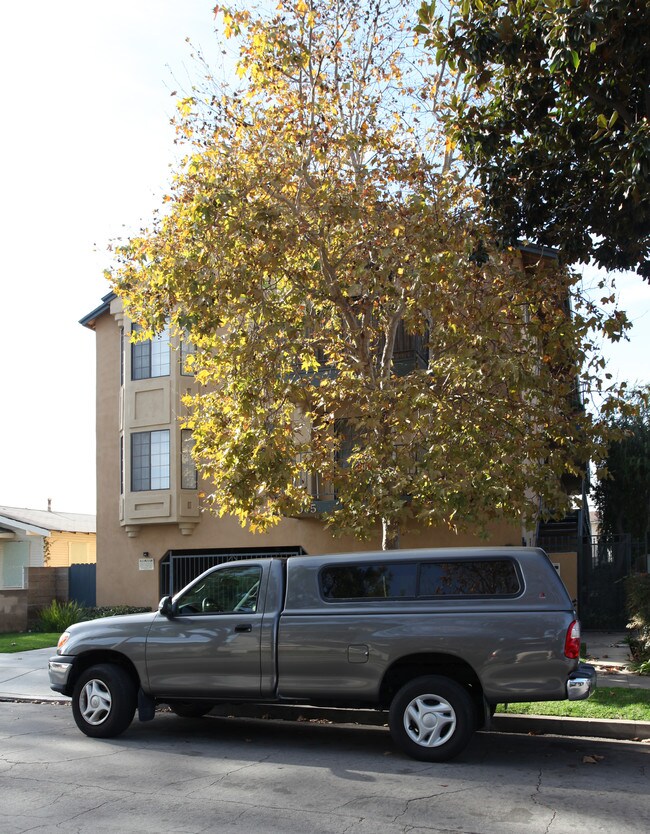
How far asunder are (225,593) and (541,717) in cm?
361

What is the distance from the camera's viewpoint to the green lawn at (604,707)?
30.6 feet

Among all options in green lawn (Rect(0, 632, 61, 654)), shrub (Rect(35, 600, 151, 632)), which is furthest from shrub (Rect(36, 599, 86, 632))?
green lawn (Rect(0, 632, 61, 654))

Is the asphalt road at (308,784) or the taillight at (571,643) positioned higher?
the taillight at (571,643)

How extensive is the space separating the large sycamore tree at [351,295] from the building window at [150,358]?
9639mm

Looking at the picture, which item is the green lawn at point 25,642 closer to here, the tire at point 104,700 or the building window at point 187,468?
the building window at point 187,468

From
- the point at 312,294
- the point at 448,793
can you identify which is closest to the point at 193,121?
the point at 312,294

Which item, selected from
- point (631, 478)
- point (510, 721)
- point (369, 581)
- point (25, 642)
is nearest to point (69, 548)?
point (25, 642)

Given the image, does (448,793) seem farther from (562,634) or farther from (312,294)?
(312,294)

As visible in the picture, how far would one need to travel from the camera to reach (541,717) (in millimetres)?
9312

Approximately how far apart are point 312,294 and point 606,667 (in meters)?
7.11

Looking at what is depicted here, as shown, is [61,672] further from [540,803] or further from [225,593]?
[540,803]

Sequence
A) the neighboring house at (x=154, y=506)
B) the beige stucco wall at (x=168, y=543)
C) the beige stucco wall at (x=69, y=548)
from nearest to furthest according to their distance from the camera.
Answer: the beige stucco wall at (x=168, y=543)
the neighboring house at (x=154, y=506)
the beige stucco wall at (x=69, y=548)

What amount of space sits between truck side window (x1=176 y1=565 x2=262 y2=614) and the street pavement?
7.18ft

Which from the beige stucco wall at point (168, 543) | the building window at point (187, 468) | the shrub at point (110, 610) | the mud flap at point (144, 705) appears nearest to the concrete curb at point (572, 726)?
the mud flap at point (144, 705)
